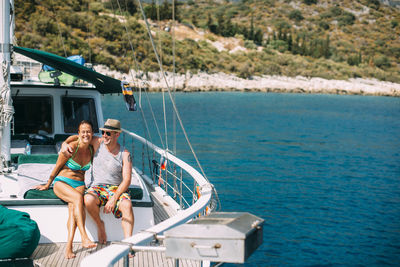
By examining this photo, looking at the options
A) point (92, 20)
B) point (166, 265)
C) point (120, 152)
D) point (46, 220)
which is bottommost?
point (166, 265)

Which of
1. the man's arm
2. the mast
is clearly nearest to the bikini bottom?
the man's arm

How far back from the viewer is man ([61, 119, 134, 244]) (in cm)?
495

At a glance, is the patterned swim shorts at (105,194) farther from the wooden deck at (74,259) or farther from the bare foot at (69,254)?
Answer: the bare foot at (69,254)

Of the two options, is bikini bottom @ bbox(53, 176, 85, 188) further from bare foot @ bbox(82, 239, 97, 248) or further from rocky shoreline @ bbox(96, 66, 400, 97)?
rocky shoreline @ bbox(96, 66, 400, 97)

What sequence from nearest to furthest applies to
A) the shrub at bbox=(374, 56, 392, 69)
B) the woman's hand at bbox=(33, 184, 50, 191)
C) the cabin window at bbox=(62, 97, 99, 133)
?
the woman's hand at bbox=(33, 184, 50, 191)
the cabin window at bbox=(62, 97, 99, 133)
the shrub at bbox=(374, 56, 392, 69)

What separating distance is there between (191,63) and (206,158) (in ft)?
176

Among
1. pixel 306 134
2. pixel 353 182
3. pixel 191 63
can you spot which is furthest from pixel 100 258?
pixel 191 63

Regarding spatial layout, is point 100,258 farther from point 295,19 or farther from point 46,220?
point 295,19

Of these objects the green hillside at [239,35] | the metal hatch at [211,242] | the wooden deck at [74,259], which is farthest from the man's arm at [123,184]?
the metal hatch at [211,242]

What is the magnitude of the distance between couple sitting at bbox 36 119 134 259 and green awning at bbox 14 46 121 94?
8.37 ft

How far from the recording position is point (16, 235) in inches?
171

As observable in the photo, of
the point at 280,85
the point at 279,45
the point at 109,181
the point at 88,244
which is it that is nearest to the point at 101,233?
the point at 88,244

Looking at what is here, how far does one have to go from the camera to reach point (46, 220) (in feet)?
16.7

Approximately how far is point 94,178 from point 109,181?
20cm
